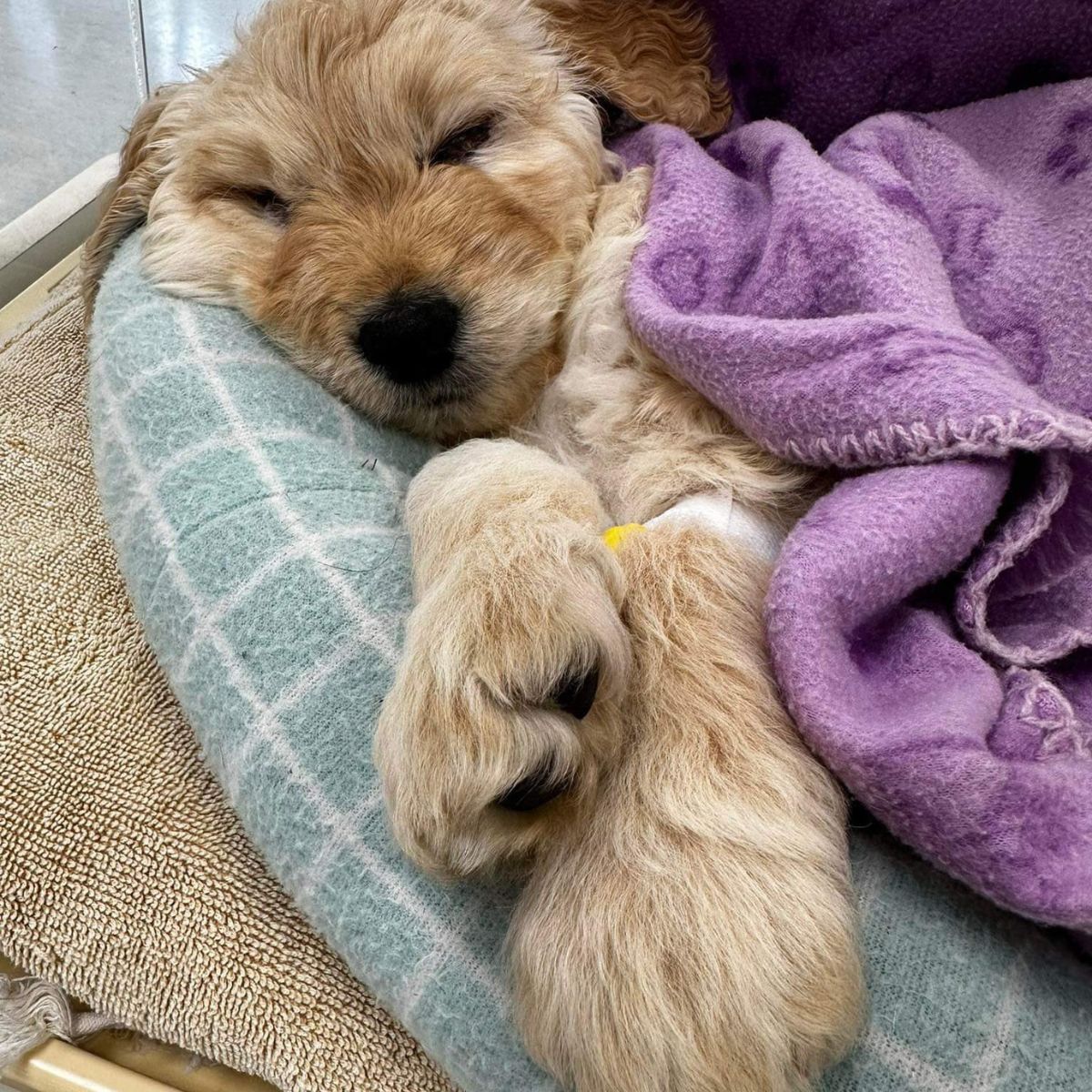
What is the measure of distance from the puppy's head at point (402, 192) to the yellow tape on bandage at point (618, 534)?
27cm

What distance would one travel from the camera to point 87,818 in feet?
3.24

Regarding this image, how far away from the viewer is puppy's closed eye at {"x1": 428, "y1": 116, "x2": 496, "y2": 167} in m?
1.16

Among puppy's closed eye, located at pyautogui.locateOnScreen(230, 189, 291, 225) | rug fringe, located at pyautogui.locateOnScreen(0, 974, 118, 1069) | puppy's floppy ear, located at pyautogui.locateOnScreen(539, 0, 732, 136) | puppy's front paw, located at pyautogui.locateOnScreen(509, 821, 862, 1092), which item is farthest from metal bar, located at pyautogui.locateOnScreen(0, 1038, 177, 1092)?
puppy's floppy ear, located at pyautogui.locateOnScreen(539, 0, 732, 136)

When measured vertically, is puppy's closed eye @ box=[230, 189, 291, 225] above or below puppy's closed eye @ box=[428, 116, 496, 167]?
below

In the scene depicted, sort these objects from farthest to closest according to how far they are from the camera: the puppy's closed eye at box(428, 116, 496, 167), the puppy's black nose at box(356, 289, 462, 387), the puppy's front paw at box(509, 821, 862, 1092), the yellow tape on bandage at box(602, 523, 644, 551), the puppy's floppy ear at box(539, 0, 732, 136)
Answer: the puppy's floppy ear at box(539, 0, 732, 136), the puppy's closed eye at box(428, 116, 496, 167), the puppy's black nose at box(356, 289, 462, 387), the yellow tape on bandage at box(602, 523, 644, 551), the puppy's front paw at box(509, 821, 862, 1092)

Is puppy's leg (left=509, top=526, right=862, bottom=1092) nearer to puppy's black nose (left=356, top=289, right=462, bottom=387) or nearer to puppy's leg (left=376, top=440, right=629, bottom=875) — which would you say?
puppy's leg (left=376, top=440, right=629, bottom=875)

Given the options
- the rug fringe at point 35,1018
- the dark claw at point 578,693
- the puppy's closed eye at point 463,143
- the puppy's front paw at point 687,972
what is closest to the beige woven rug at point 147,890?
the rug fringe at point 35,1018

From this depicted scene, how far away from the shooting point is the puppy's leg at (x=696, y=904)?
672mm

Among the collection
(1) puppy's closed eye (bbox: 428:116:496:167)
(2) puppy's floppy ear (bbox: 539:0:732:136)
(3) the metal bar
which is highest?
(2) puppy's floppy ear (bbox: 539:0:732:136)

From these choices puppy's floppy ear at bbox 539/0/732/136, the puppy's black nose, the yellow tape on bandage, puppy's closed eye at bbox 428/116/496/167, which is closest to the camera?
the yellow tape on bandage

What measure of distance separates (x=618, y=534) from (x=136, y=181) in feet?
3.16

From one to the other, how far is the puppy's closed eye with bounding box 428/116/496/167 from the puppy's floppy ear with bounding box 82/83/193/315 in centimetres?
45

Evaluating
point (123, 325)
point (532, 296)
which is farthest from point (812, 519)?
point (123, 325)

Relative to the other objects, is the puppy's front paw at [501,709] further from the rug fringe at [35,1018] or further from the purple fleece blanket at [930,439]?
the rug fringe at [35,1018]
